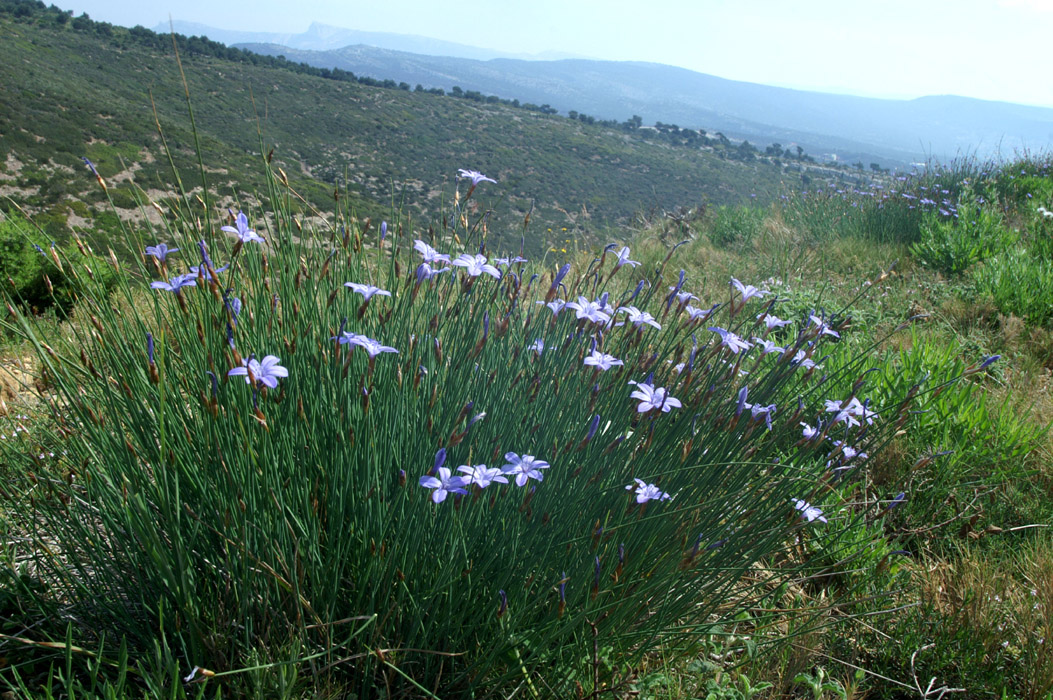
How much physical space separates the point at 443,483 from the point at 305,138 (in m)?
27.1

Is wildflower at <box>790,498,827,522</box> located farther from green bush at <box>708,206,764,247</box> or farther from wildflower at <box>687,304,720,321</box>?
green bush at <box>708,206,764,247</box>

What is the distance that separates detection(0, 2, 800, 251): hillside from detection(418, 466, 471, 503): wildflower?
12.0 m

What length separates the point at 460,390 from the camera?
1632 millimetres

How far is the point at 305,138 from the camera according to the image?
24859mm

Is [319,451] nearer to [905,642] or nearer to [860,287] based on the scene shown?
[905,642]

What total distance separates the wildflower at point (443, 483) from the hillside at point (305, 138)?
11987mm

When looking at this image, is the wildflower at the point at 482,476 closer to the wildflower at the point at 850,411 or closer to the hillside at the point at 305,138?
the wildflower at the point at 850,411

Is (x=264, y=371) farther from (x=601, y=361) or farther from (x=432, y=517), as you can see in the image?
(x=601, y=361)

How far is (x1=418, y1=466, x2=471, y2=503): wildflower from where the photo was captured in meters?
1.09

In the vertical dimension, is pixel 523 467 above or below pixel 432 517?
above

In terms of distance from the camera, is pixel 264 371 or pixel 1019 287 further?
pixel 1019 287

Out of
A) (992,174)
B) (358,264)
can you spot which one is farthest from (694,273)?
(992,174)

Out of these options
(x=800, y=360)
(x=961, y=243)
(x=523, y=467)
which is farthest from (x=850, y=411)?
(x=961, y=243)

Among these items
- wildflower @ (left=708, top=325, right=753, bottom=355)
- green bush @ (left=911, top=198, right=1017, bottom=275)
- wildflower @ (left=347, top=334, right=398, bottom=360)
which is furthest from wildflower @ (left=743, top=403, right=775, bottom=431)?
green bush @ (left=911, top=198, right=1017, bottom=275)
